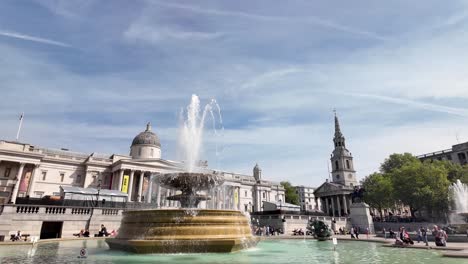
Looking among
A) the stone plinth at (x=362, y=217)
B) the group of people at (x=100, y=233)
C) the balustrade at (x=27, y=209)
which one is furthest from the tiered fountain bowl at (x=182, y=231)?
the stone plinth at (x=362, y=217)

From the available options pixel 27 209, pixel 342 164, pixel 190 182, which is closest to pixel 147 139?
pixel 27 209

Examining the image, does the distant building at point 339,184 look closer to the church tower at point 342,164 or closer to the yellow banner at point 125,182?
the church tower at point 342,164

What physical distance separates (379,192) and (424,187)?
1060 cm

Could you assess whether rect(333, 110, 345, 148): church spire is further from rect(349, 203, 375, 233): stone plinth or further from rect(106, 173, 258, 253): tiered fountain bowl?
rect(106, 173, 258, 253): tiered fountain bowl

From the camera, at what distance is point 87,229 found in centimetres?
2722

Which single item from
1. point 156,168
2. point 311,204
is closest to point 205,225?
point 156,168

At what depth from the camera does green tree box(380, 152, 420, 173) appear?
62.9 metres

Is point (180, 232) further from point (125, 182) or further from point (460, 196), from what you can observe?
point (460, 196)

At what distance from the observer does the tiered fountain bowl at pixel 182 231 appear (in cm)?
1154

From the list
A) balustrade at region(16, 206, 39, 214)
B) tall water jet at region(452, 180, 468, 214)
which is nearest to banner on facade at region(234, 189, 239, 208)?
tall water jet at region(452, 180, 468, 214)

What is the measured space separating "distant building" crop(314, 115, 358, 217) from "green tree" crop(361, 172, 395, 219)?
1543 cm

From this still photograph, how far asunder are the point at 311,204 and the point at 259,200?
6763 centimetres

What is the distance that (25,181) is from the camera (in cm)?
4697

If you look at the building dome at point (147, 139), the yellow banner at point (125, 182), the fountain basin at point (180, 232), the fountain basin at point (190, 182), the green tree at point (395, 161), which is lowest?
the fountain basin at point (180, 232)
